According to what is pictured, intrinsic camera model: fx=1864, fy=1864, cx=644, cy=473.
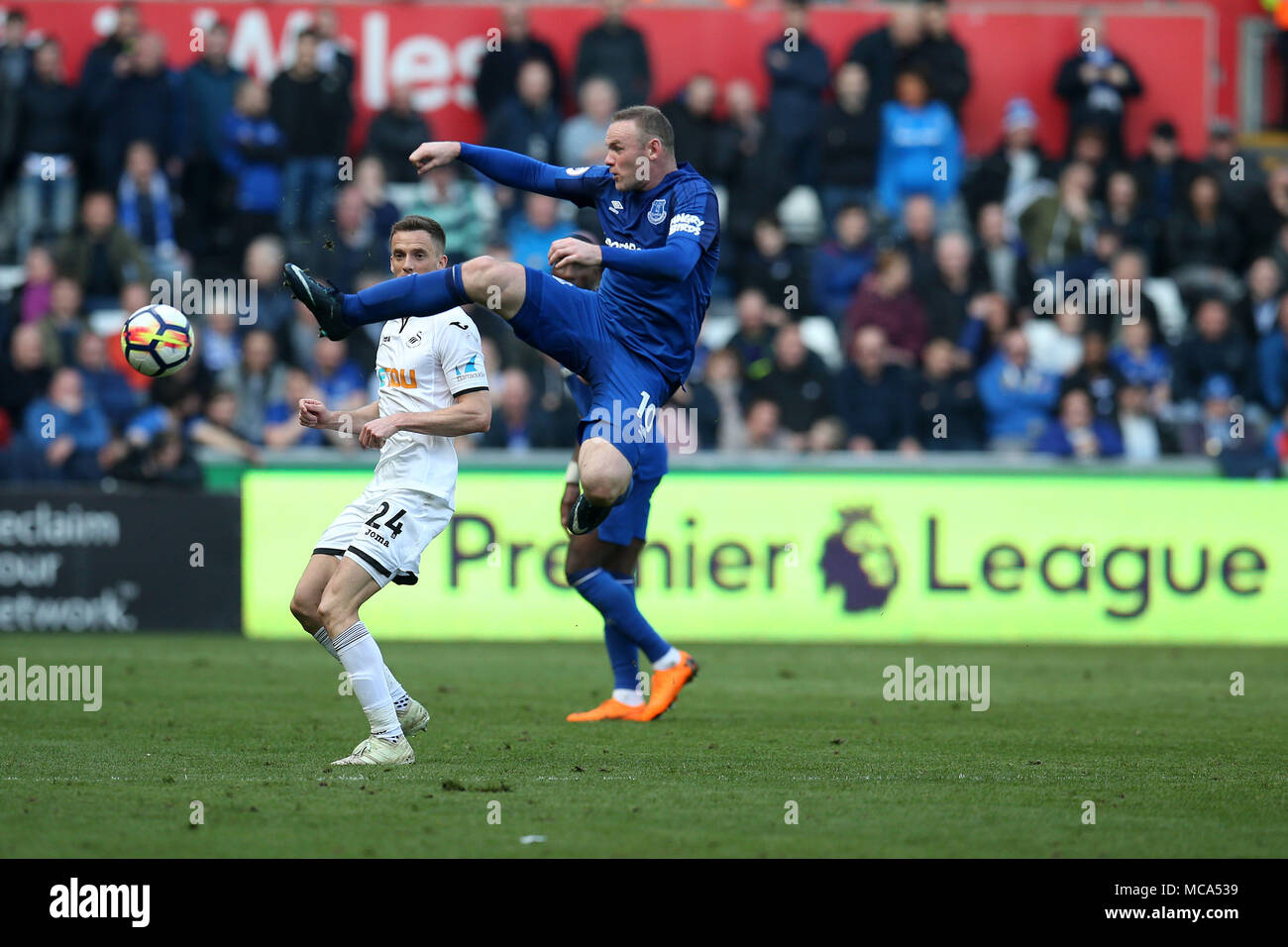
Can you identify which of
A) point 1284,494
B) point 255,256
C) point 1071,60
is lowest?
point 1284,494

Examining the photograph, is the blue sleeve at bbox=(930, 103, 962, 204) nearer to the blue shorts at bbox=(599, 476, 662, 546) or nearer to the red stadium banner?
the red stadium banner

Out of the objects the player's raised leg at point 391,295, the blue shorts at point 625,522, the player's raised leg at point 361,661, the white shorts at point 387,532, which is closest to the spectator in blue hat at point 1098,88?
the blue shorts at point 625,522

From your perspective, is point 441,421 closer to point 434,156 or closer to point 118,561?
point 434,156

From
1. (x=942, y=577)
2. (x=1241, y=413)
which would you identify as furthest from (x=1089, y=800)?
(x=1241, y=413)

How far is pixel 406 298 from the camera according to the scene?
775 cm

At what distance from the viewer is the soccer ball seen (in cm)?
876

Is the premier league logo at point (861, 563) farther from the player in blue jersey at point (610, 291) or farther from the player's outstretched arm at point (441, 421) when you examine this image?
the player's outstretched arm at point (441, 421)

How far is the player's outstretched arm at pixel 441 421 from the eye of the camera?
26.1 ft

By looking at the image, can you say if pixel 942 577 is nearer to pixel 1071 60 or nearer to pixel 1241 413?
pixel 1241 413

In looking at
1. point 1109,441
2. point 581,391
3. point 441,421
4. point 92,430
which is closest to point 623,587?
point 581,391

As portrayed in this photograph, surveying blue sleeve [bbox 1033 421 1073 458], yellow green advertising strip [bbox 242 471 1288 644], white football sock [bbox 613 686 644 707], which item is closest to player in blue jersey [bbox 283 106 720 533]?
white football sock [bbox 613 686 644 707]

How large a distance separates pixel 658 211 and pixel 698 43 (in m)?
12.1

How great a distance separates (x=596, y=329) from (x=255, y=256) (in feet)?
30.7

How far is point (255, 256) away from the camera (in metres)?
17.3
